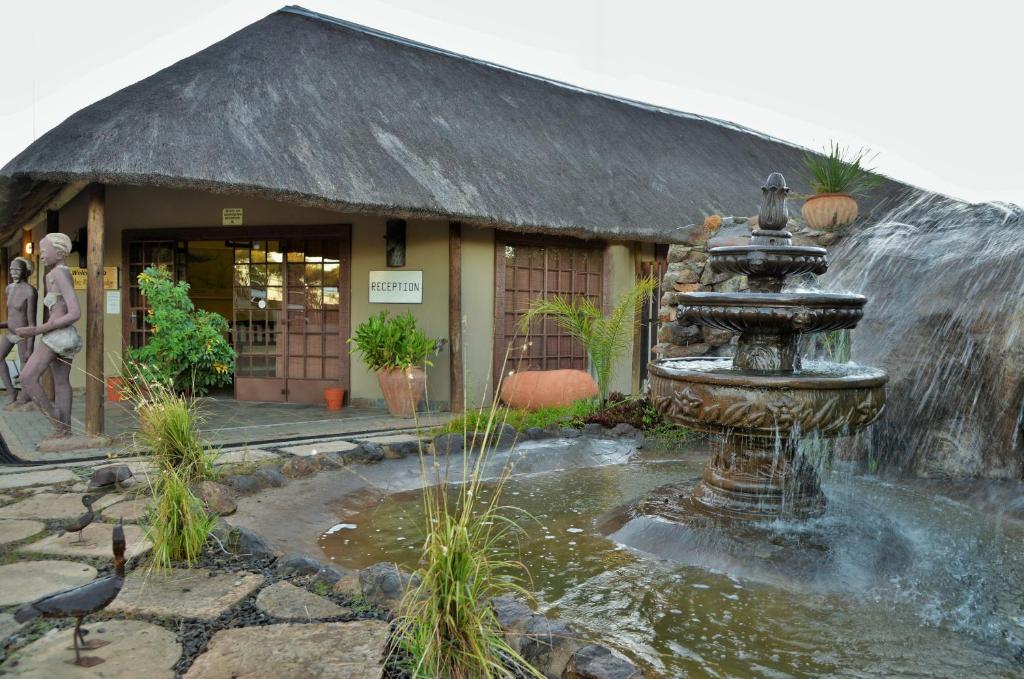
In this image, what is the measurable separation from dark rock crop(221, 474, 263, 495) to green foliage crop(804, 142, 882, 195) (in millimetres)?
4816

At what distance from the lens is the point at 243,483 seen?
13.7ft

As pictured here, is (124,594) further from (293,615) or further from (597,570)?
(597,570)

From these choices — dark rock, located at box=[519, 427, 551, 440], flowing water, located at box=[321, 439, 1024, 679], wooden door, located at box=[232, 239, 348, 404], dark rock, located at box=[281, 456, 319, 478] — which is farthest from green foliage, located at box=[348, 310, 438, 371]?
flowing water, located at box=[321, 439, 1024, 679]

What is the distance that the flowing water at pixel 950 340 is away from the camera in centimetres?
458

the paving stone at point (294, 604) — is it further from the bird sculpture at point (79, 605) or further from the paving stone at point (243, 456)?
the paving stone at point (243, 456)

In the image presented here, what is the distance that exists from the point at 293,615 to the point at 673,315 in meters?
5.07

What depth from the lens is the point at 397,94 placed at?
8.48 metres

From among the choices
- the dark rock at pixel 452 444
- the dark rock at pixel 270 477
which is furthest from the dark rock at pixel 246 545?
the dark rock at pixel 452 444

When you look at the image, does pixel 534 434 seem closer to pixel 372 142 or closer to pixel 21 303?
pixel 372 142

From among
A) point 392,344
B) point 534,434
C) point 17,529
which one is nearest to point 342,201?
point 392,344

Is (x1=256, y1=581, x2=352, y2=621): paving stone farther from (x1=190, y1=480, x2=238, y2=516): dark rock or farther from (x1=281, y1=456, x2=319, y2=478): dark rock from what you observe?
(x1=281, y1=456, x2=319, y2=478): dark rock

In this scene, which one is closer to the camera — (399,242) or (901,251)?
(901,251)

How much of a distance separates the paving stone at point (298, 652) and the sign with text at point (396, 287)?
19.6 ft

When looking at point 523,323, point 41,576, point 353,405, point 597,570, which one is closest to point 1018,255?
point 597,570
